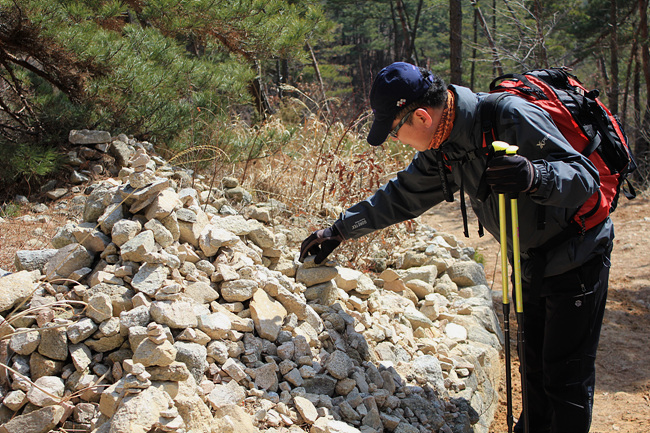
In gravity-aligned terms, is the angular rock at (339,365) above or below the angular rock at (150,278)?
below

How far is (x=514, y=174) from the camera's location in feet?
5.87

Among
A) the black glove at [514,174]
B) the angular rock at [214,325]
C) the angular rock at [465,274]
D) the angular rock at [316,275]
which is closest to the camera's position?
the black glove at [514,174]

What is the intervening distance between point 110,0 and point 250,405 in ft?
15.7

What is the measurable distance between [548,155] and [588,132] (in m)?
0.27

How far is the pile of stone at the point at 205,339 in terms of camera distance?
6.84 ft

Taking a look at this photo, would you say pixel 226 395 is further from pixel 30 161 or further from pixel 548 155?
pixel 30 161

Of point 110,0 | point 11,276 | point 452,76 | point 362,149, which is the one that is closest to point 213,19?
point 110,0

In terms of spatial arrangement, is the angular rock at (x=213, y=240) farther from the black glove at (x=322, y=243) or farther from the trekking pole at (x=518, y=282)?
the trekking pole at (x=518, y=282)

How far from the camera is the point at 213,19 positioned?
18.1 ft

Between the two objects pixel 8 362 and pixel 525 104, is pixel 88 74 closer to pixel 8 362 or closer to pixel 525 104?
pixel 8 362

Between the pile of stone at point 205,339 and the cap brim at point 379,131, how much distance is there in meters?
Result: 1.02

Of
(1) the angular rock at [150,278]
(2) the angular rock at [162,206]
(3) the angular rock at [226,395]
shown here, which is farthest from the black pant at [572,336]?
(2) the angular rock at [162,206]

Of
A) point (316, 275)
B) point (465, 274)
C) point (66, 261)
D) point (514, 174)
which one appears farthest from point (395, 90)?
A: point (465, 274)

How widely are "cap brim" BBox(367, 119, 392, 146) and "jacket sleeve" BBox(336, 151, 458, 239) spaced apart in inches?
15.2
